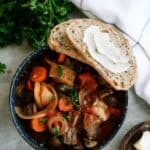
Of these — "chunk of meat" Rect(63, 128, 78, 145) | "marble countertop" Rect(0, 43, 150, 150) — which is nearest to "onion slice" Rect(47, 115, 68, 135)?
"chunk of meat" Rect(63, 128, 78, 145)

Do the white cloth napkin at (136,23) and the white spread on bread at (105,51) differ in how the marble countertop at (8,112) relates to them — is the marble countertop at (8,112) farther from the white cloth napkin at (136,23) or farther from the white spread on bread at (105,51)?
the white spread on bread at (105,51)

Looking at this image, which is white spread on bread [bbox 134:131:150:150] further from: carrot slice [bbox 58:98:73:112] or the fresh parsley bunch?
the fresh parsley bunch

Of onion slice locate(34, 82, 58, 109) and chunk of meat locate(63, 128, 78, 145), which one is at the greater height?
onion slice locate(34, 82, 58, 109)

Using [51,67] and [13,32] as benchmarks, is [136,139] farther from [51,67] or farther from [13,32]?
[13,32]

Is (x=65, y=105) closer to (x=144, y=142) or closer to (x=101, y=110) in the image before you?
(x=101, y=110)

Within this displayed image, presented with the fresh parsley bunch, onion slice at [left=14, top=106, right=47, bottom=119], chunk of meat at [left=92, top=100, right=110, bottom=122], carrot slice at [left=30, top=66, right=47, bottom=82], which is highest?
the fresh parsley bunch

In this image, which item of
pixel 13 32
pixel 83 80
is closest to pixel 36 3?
pixel 13 32

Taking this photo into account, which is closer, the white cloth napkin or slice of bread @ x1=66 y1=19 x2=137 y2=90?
slice of bread @ x1=66 y1=19 x2=137 y2=90
